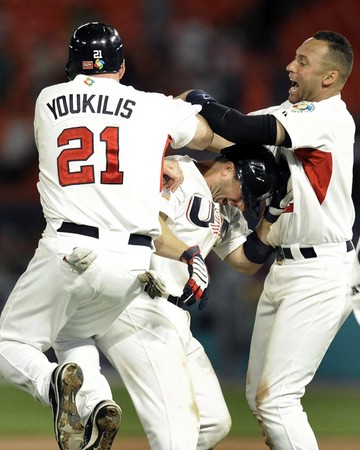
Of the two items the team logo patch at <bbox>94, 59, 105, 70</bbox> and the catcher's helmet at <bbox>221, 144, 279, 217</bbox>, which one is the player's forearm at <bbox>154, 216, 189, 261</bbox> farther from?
the team logo patch at <bbox>94, 59, 105, 70</bbox>

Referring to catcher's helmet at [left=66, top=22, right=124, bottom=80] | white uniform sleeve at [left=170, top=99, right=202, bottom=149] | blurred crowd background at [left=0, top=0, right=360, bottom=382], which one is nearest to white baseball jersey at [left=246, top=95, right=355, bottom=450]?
white uniform sleeve at [left=170, top=99, right=202, bottom=149]

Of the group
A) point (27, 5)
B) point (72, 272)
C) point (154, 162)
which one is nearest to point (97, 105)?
point (154, 162)

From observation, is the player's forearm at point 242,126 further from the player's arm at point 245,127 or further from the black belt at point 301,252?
the black belt at point 301,252

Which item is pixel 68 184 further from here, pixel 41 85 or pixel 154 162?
pixel 41 85

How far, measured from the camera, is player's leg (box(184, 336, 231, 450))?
492 cm

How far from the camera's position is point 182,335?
16.1 ft

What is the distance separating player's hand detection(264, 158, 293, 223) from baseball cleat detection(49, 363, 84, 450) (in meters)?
1.64

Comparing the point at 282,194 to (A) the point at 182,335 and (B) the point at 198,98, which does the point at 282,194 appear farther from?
(A) the point at 182,335

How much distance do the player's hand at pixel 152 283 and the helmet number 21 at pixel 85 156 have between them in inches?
18.6

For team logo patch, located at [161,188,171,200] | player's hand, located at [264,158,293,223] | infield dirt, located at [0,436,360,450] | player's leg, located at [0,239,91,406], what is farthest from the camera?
infield dirt, located at [0,436,360,450]

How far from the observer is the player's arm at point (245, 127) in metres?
4.77

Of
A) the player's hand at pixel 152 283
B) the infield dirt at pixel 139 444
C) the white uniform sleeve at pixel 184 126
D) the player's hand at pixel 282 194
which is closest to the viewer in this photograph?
the player's hand at pixel 152 283

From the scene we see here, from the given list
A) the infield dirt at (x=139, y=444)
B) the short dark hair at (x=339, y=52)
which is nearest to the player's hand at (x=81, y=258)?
the short dark hair at (x=339, y=52)

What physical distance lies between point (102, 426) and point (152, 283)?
739 mm
